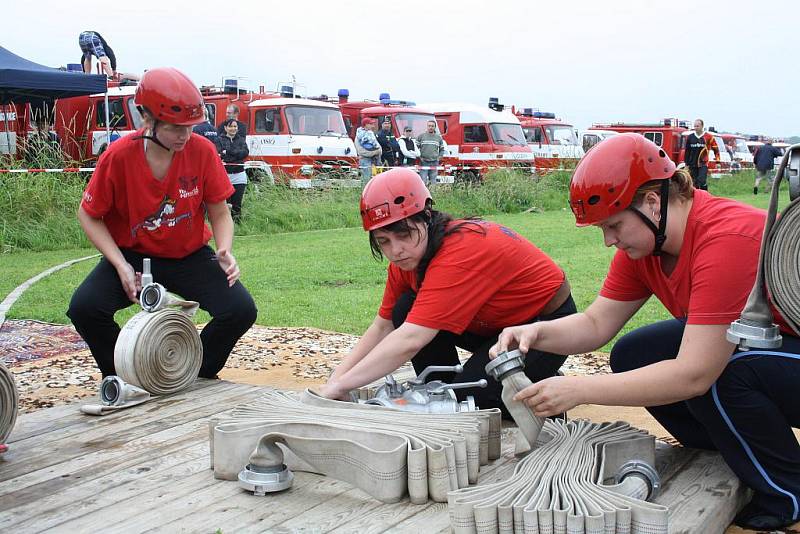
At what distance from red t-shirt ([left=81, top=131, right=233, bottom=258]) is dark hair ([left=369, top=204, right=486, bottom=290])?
1.37 metres

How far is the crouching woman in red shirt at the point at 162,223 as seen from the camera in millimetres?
4453

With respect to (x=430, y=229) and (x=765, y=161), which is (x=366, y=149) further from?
(x=765, y=161)

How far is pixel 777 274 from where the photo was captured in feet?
7.82

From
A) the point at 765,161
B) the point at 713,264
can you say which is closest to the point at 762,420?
the point at 713,264

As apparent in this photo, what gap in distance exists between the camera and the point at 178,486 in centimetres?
318

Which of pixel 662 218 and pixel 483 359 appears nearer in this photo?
pixel 662 218

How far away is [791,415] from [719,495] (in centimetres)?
35

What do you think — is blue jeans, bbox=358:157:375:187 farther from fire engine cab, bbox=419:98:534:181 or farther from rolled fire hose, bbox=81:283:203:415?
rolled fire hose, bbox=81:283:203:415

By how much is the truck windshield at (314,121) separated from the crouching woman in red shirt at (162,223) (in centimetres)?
1502

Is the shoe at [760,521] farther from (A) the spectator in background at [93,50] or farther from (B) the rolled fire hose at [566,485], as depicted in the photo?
(A) the spectator in background at [93,50]

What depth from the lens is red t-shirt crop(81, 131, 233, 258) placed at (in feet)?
14.9

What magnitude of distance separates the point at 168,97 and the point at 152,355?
1.23m

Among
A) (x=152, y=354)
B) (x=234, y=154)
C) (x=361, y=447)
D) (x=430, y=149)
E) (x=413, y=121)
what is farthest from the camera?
(x=413, y=121)

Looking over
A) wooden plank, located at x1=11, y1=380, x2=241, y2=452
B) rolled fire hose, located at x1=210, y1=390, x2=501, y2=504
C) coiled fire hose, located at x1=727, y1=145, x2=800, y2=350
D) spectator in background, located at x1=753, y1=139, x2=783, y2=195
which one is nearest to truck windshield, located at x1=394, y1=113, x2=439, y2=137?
spectator in background, located at x1=753, y1=139, x2=783, y2=195
